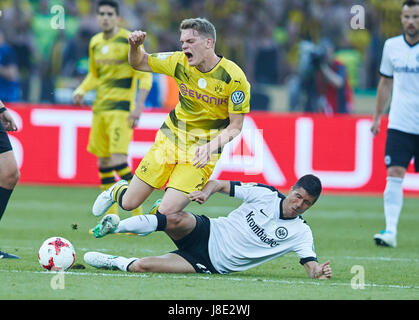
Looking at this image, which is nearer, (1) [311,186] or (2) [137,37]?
(1) [311,186]

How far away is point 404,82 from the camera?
364 inches

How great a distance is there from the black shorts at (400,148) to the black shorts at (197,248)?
319 cm

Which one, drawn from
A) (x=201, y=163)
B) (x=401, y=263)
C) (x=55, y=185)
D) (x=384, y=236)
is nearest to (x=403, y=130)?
(x=384, y=236)

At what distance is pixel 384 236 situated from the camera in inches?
359

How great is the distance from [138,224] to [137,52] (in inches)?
65.2

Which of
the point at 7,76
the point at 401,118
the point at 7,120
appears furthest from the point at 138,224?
the point at 7,76

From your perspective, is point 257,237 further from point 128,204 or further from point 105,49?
point 105,49

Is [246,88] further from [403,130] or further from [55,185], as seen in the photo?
[55,185]

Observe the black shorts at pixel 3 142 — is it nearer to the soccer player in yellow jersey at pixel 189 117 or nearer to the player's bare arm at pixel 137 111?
the soccer player in yellow jersey at pixel 189 117

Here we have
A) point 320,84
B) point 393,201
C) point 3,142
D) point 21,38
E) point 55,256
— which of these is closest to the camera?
point 55,256

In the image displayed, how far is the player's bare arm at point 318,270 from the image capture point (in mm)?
6418

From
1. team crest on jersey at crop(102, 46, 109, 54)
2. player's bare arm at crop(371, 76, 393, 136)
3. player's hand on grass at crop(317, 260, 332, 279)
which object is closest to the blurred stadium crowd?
team crest on jersey at crop(102, 46, 109, 54)

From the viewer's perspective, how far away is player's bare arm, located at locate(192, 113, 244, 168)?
6.49 meters

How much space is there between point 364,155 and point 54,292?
9.25 m
